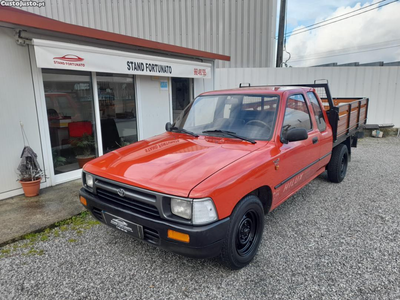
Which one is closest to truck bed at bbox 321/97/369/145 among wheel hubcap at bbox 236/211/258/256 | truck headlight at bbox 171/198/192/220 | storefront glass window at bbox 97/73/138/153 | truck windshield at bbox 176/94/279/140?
truck windshield at bbox 176/94/279/140

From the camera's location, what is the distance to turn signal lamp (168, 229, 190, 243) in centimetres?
226

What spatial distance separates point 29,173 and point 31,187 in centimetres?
24

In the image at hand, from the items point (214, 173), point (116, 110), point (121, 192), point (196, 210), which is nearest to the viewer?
point (196, 210)

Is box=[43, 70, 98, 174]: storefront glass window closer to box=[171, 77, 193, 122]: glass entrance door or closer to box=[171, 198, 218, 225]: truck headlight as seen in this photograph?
box=[171, 77, 193, 122]: glass entrance door

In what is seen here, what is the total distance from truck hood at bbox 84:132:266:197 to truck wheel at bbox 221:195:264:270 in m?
0.46

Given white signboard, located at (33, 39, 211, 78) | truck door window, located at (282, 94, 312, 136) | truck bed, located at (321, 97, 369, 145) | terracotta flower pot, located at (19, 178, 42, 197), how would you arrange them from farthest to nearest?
1. truck bed, located at (321, 97, 369, 145)
2. terracotta flower pot, located at (19, 178, 42, 197)
3. white signboard, located at (33, 39, 211, 78)
4. truck door window, located at (282, 94, 312, 136)

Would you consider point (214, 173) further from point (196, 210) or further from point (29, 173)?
point (29, 173)

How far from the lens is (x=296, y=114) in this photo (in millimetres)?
3811

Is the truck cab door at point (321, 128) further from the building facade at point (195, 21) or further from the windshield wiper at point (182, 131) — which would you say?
the building facade at point (195, 21)

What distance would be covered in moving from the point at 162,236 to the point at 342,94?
10.6 metres

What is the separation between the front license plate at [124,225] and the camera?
2.54 metres

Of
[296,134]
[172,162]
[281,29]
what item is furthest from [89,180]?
[281,29]

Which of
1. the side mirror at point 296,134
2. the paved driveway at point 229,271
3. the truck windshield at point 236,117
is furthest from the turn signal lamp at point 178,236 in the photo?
the side mirror at point 296,134

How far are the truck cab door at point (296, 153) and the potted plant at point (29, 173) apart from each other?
3.96 metres
